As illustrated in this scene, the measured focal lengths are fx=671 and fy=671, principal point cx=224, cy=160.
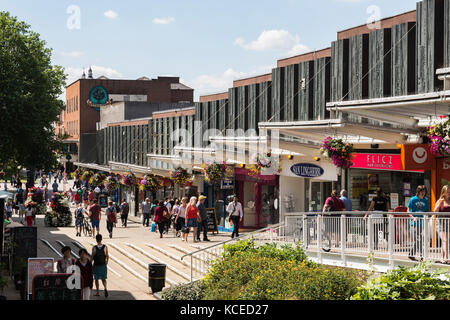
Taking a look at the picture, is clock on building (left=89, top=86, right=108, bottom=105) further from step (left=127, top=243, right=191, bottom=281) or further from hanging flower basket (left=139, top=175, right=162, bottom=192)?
step (left=127, top=243, right=191, bottom=281)

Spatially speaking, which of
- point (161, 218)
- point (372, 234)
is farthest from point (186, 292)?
point (161, 218)

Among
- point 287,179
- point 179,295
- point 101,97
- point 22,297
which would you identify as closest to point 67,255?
point 22,297

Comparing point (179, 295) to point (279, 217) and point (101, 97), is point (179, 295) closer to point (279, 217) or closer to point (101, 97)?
point (279, 217)

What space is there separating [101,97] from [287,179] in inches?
2536

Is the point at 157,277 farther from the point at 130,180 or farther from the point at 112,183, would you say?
the point at 112,183

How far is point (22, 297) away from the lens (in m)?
15.4

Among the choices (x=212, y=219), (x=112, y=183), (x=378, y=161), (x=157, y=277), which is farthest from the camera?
(x=112, y=183)

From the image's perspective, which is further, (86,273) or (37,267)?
(37,267)

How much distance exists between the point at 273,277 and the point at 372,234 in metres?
2.25

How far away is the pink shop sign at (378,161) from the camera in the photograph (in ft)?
65.0

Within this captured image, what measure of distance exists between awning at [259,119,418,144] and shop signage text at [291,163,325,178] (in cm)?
264

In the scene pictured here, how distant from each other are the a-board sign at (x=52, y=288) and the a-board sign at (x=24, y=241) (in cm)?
661

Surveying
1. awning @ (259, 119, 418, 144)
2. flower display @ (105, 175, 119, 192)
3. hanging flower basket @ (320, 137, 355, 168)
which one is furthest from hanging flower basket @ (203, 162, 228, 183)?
flower display @ (105, 175, 119, 192)

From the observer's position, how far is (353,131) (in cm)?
1934
